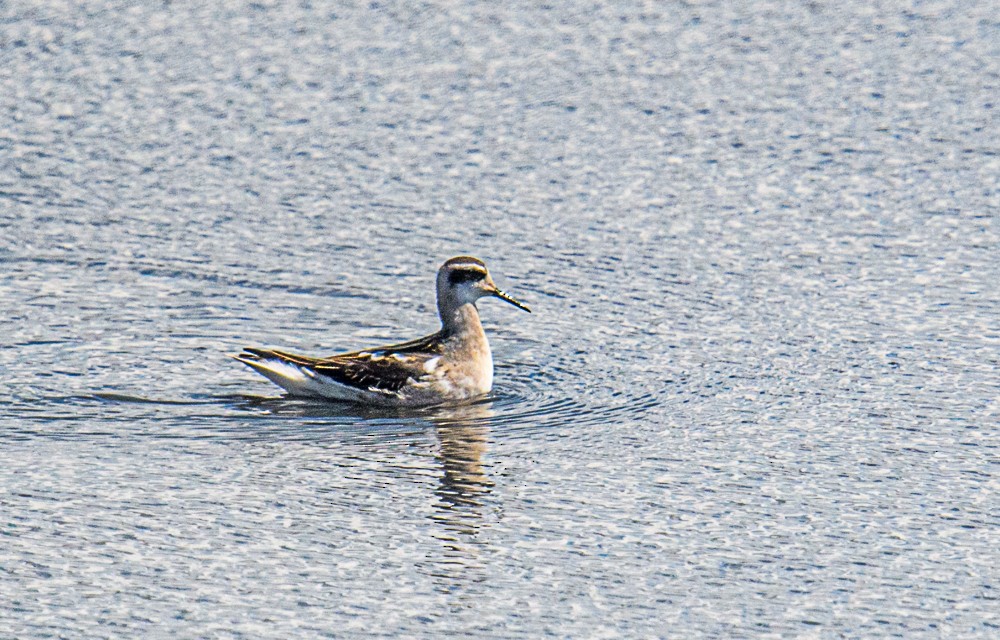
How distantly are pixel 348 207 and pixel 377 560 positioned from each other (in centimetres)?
659

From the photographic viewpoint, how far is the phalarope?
11.9 meters

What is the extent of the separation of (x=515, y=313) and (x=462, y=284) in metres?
1.15

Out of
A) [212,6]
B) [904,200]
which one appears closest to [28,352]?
[904,200]

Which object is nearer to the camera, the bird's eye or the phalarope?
the phalarope

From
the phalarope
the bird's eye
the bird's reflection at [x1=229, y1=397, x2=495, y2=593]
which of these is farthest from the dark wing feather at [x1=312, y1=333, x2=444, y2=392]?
the bird's eye

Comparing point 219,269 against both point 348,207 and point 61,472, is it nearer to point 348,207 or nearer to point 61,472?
point 348,207

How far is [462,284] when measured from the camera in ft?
42.0

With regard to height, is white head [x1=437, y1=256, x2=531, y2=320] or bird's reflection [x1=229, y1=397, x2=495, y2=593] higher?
white head [x1=437, y1=256, x2=531, y2=320]

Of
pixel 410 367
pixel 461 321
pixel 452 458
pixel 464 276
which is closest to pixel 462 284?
pixel 464 276

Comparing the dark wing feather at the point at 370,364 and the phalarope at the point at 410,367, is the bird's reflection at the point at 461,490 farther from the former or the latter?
the dark wing feather at the point at 370,364

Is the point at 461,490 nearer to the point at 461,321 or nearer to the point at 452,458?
the point at 452,458

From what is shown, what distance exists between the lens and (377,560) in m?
9.11

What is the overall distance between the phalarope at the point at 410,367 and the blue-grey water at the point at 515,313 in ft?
0.69

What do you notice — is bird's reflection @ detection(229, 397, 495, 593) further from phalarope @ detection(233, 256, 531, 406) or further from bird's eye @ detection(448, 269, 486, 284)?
bird's eye @ detection(448, 269, 486, 284)
